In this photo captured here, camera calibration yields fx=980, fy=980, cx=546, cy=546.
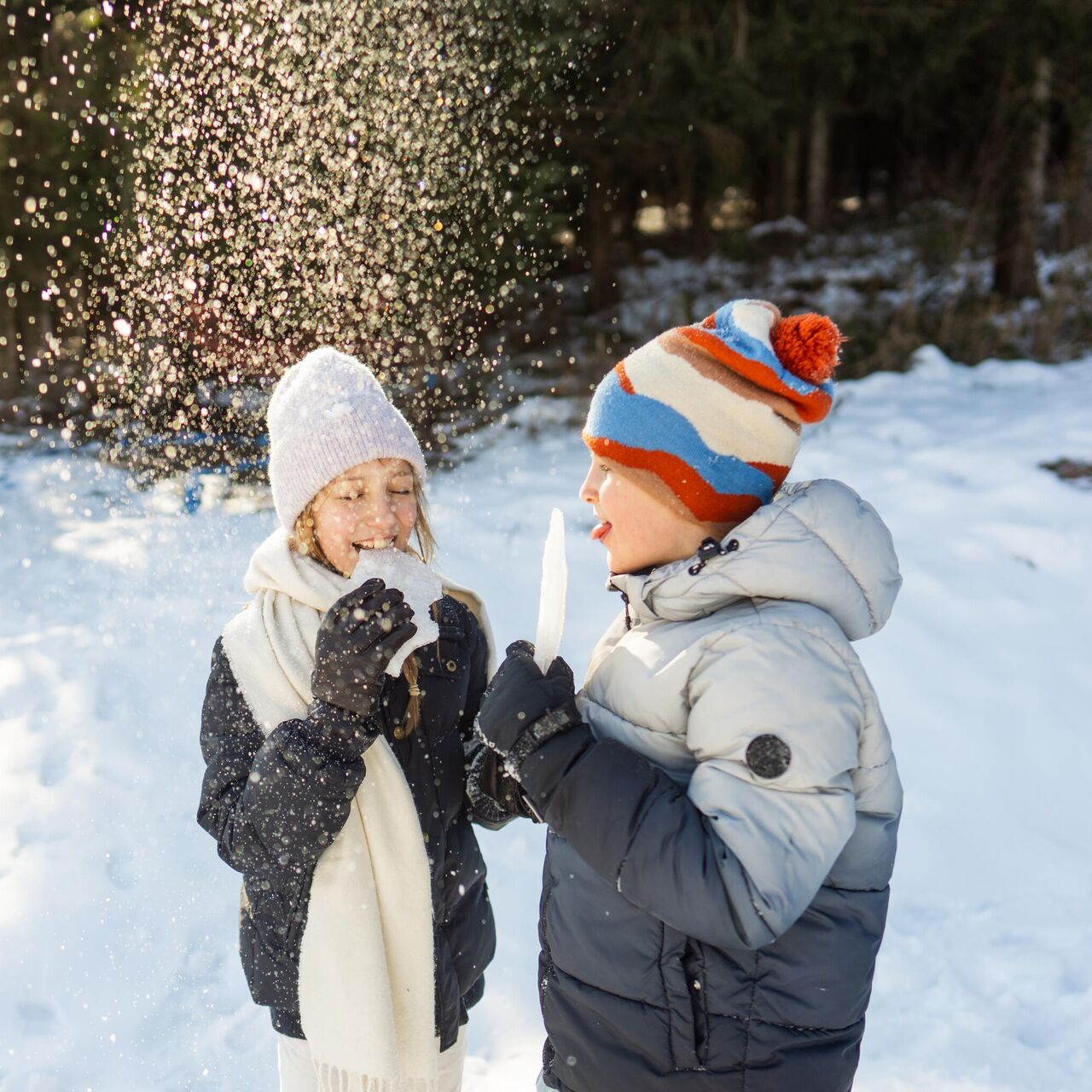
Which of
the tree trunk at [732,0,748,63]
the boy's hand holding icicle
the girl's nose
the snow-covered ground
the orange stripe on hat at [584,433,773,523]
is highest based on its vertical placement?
the tree trunk at [732,0,748,63]

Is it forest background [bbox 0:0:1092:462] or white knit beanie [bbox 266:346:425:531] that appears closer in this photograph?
white knit beanie [bbox 266:346:425:531]

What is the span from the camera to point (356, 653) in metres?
1.63

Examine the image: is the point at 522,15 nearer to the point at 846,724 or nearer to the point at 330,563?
the point at 330,563

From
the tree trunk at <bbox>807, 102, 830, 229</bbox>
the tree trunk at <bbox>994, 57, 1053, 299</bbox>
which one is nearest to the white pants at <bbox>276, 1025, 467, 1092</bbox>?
the tree trunk at <bbox>994, 57, 1053, 299</bbox>

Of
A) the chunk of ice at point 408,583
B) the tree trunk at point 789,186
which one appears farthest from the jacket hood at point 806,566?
the tree trunk at point 789,186

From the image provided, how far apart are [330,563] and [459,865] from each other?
675 millimetres

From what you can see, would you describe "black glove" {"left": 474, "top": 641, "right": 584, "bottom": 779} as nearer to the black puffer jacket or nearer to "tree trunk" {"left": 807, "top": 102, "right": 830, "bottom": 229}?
the black puffer jacket

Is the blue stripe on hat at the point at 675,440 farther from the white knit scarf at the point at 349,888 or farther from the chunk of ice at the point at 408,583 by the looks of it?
the white knit scarf at the point at 349,888

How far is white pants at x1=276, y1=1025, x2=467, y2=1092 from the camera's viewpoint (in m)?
1.94

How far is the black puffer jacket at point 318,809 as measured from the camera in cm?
167

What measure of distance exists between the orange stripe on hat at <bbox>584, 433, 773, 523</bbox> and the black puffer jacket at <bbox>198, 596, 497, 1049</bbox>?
0.62m

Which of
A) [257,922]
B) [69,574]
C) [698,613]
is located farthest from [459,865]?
[69,574]

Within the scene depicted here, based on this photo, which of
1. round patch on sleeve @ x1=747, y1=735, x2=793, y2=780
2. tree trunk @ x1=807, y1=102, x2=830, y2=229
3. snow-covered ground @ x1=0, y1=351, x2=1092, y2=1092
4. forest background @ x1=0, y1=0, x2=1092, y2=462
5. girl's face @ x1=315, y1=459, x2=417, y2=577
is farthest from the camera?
tree trunk @ x1=807, y1=102, x2=830, y2=229

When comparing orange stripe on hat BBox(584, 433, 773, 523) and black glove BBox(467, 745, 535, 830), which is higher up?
orange stripe on hat BBox(584, 433, 773, 523)
